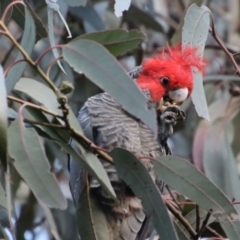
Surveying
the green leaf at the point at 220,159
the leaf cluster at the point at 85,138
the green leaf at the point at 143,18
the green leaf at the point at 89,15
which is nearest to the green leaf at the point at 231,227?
the leaf cluster at the point at 85,138

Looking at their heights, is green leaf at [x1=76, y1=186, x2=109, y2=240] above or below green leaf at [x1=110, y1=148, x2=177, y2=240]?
below

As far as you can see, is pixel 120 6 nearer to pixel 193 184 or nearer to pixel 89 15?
pixel 193 184

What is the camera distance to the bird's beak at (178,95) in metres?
2.14

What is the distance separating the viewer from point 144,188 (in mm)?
1533

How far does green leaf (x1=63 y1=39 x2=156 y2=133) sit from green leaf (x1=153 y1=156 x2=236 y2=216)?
0.23 metres

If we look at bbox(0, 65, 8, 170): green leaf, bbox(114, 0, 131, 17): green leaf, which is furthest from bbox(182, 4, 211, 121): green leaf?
bbox(0, 65, 8, 170): green leaf

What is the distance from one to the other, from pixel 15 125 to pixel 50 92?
14 centimetres

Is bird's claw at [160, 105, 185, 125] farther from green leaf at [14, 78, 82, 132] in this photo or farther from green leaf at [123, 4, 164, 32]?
green leaf at [123, 4, 164, 32]

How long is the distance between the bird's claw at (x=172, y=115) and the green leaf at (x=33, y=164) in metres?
0.72

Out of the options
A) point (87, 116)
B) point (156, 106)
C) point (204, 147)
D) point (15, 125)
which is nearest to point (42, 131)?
point (15, 125)

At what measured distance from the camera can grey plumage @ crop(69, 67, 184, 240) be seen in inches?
76.5

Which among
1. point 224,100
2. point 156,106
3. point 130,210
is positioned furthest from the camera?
point 224,100

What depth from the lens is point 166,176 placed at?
1.57 metres

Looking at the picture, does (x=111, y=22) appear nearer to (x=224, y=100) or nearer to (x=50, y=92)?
(x=224, y=100)
